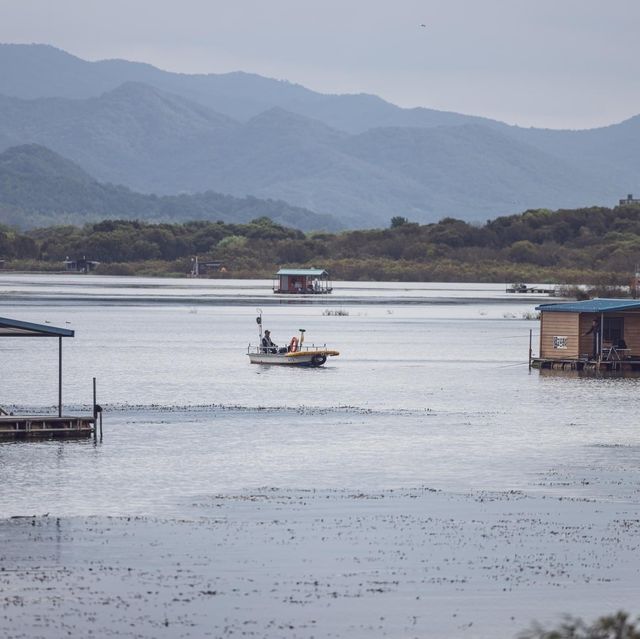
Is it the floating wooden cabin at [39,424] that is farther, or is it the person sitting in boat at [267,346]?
the person sitting in boat at [267,346]

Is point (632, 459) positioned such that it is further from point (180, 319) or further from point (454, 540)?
point (180, 319)

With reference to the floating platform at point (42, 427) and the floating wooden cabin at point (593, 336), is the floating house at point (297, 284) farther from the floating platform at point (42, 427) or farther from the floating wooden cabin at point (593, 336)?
the floating platform at point (42, 427)

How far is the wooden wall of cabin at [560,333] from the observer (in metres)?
73.4

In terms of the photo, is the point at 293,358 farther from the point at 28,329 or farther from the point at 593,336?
the point at 28,329

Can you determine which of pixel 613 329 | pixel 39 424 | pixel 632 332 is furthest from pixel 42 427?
pixel 632 332

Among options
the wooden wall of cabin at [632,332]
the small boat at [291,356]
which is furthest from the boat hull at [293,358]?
the wooden wall of cabin at [632,332]

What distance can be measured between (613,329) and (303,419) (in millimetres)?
26625

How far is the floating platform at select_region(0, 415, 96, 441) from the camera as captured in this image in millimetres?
43344

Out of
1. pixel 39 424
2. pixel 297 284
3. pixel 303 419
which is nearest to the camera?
pixel 39 424

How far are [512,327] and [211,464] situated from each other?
80420 mm

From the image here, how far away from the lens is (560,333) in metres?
74.6

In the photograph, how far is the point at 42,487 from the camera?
34812 millimetres

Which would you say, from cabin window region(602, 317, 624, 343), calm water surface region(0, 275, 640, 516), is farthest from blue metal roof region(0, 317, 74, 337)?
cabin window region(602, 317, 624, 343)

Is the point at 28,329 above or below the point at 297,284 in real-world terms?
below
